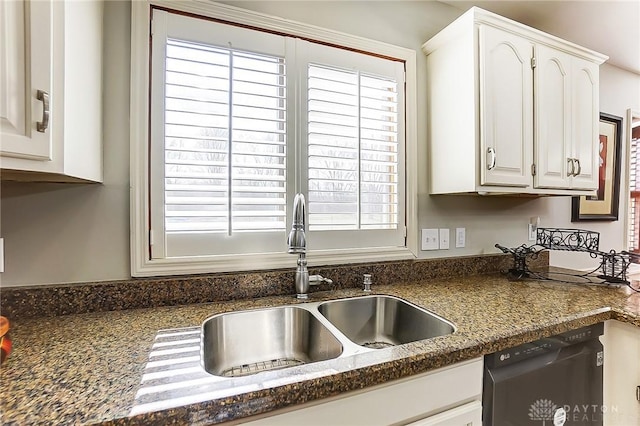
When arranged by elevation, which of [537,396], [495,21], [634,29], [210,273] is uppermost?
[634,29]

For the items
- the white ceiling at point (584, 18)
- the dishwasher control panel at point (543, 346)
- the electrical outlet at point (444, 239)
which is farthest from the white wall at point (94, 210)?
the dishwasher control panel at point (543, 346)

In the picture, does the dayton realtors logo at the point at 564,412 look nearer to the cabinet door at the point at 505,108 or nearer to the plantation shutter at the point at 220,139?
the cabinet door at the point at 505,108

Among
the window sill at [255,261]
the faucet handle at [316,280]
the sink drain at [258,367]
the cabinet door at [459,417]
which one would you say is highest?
the window sill at [255,261]

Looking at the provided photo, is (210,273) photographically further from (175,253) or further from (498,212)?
(498,212)

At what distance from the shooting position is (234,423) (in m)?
0.60

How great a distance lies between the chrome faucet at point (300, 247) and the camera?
117 cm

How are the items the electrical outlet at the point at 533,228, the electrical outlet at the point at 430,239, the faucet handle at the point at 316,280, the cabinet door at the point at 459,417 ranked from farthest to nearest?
the electrical outlet at the point at 533,228 < the electrical outlet at the point at 430,239 < the faucet handle at the point at 316,280 < the cabinet door at the point at 459,417

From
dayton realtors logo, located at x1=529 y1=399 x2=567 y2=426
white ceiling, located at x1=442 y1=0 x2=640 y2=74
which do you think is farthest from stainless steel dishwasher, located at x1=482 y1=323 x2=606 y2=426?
white ceiling, located at x1=442 y1=0 x2=640 y2=74

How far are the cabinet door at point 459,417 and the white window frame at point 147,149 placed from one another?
0.74 meters

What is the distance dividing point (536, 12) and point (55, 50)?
2375mm

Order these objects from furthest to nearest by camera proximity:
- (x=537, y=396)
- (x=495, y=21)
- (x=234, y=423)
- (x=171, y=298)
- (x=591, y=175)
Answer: (x=591, y=175) < (x=495, y=21) < (x=171, y=298) < (x=537, y=396) < (x=234, y=423)

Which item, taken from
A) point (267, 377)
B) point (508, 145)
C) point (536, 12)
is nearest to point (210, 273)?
point (267, 377)

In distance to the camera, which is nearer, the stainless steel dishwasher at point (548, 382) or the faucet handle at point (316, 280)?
the stainless steel dishwasher at point (548, 382)

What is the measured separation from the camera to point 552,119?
1573 mm
